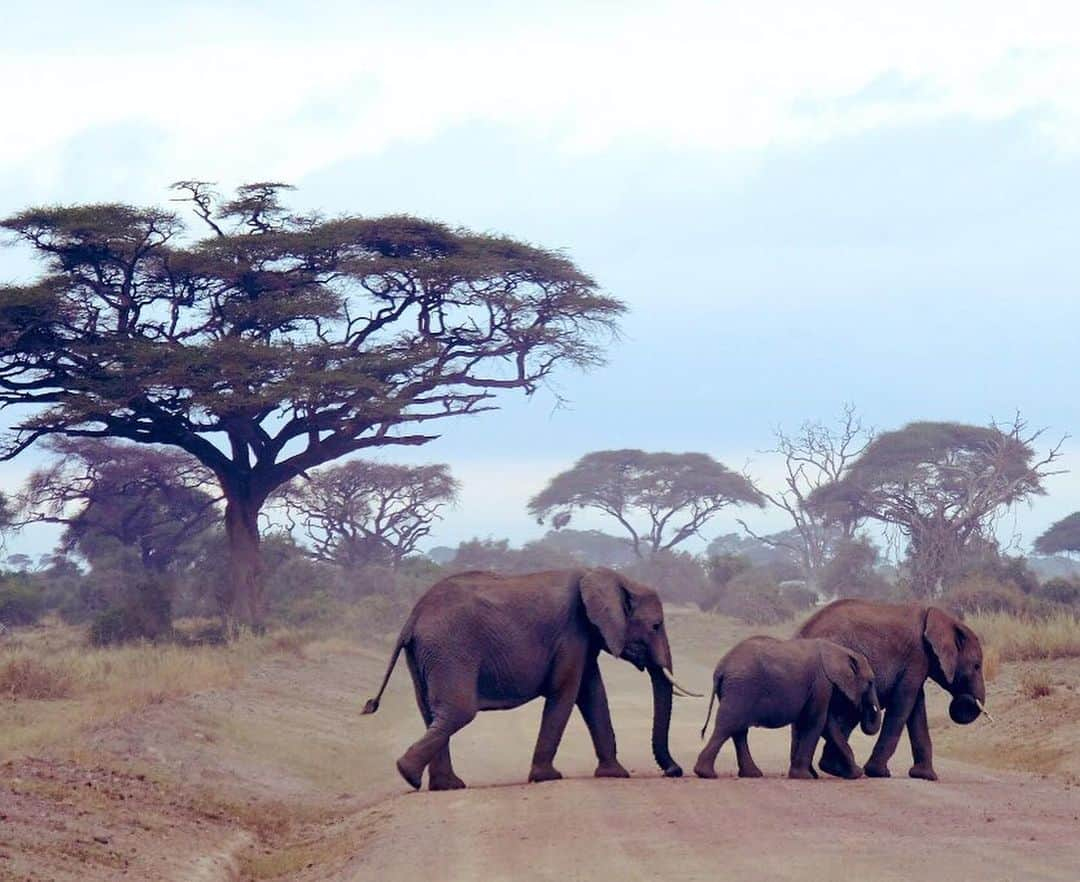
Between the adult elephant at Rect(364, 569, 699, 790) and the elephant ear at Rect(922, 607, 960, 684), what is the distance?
8.57ft

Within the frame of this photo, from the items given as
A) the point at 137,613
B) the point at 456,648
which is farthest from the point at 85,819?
the point at 137,613

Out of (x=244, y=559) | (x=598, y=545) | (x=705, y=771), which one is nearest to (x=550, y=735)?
(x=705, y=771)

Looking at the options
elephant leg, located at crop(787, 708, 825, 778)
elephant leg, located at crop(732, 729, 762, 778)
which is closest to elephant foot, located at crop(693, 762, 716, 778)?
elephant leg, located at crop(732, 729, 762, 778)

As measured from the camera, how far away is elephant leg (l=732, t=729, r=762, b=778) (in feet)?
49.2

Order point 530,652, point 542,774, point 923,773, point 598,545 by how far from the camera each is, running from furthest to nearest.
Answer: point 598,545 < point 923,773 < point 530,652 < point 542,774

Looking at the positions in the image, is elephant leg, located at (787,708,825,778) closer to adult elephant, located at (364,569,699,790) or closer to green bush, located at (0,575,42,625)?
adult elephant, located at (364,569,699,790)

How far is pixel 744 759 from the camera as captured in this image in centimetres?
1508

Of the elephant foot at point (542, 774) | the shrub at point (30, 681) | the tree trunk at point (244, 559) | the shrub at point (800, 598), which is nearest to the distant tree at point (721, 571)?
the shrub at point (800, 598)

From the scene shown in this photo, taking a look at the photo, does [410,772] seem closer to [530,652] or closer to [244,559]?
[530,652]

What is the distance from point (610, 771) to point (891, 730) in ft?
9.13

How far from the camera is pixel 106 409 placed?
103ft

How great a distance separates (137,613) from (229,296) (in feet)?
22.1

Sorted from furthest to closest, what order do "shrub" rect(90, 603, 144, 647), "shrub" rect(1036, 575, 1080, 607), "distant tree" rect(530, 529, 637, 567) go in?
1. "distant tree" rect(530, 529, 637, 567)
2. "shrub" rect(1036, 575, 1080, 607)
3. "shrub" rect(90, 603, 144, 647)

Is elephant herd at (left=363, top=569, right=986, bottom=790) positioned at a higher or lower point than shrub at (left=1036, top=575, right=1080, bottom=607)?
lower
